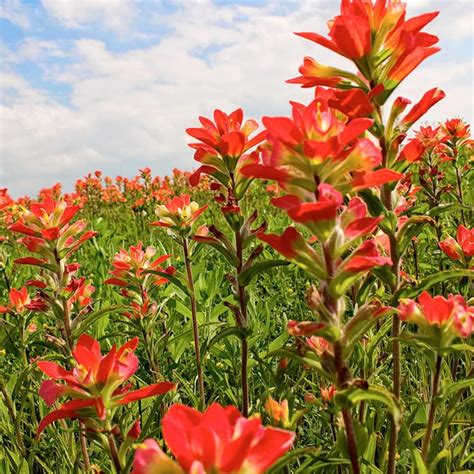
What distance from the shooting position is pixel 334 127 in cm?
99

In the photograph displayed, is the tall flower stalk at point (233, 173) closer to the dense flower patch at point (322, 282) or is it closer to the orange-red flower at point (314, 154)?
the dense flower patch at point (322, 282)

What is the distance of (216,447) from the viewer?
0.68 metres

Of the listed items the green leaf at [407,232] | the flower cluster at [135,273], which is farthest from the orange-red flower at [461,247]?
the flower cluster at [135,273]

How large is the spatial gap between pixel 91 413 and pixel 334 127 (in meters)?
0.78

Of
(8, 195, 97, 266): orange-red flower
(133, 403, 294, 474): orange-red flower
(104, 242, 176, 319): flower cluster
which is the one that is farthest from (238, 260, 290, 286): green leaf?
(104, 242, 176, 319): flower cluster

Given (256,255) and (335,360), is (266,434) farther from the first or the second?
(256,255)

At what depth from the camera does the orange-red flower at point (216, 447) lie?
670 mm

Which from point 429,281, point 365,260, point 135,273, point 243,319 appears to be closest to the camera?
point 365,260

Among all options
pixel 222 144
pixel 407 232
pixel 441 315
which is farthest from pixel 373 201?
pixel 222 144

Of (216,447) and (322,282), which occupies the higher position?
(322,282)

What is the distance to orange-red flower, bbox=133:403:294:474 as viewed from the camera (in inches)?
26.4

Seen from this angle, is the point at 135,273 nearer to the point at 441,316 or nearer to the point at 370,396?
the point at 441,316

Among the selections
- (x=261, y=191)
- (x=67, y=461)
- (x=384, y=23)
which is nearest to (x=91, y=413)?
(x=384, y=23)

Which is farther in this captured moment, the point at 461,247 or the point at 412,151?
the point at 461,247
